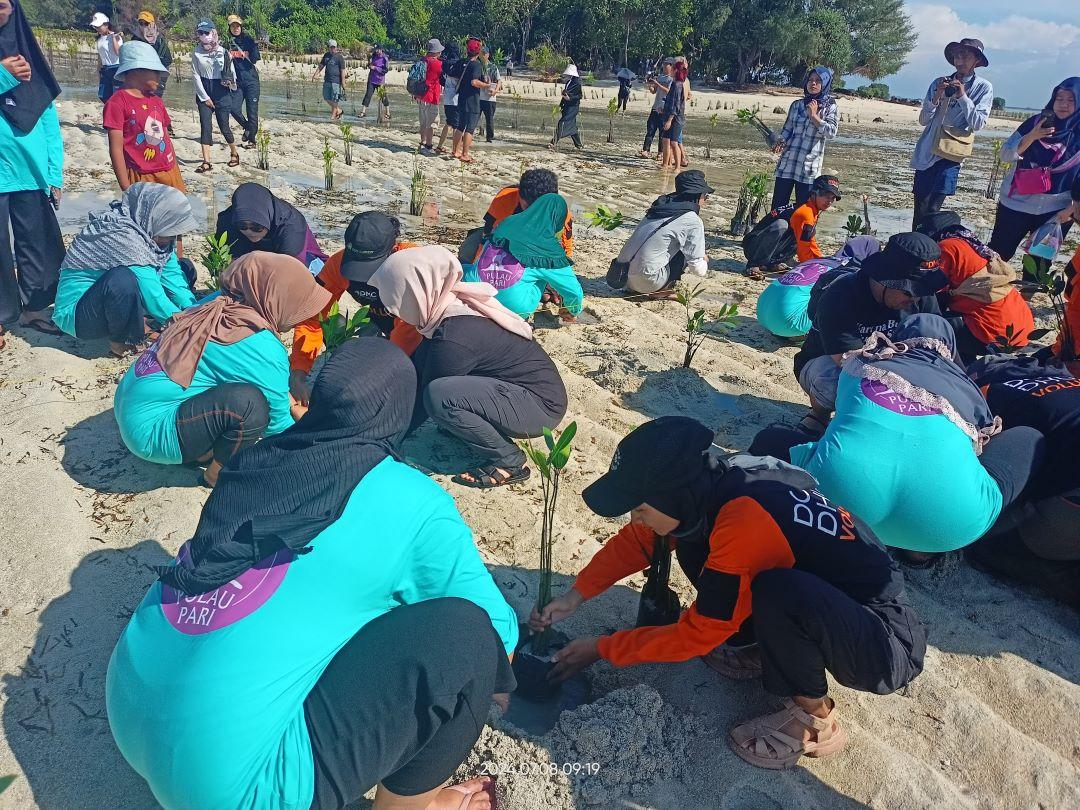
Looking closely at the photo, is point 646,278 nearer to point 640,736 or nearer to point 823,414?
point 823,414

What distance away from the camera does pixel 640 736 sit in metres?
2.13

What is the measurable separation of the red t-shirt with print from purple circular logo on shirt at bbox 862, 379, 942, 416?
523 centimetres

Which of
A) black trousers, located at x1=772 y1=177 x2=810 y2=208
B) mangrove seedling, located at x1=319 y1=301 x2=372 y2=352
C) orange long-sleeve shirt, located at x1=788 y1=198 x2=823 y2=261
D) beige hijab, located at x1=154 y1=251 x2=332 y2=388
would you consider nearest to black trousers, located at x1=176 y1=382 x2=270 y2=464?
beige hijab, located at x1=154 y1=251 x2=332 y2=388

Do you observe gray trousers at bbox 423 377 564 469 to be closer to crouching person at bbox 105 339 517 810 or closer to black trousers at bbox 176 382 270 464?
black trousers at bbox 176 382 270 464

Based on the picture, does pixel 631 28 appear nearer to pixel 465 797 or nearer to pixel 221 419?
pixel 221 419

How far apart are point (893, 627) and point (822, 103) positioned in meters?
6.48

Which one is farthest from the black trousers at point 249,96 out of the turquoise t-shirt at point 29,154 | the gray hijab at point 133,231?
the gray hijab at point 133,231

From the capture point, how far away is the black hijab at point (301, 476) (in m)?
1.58

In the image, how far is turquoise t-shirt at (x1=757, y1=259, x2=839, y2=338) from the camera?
15.8 ft

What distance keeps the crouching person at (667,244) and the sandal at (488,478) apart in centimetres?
253

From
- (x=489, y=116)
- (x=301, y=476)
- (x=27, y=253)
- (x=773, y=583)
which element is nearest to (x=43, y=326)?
(x=27, y=253)

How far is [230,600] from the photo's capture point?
1.58 m

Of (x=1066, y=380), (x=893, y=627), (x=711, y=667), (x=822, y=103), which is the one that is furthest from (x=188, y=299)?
(x=822, y=103)

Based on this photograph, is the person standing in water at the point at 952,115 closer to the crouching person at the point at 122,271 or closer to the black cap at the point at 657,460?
the black cap at the point at 657,460
